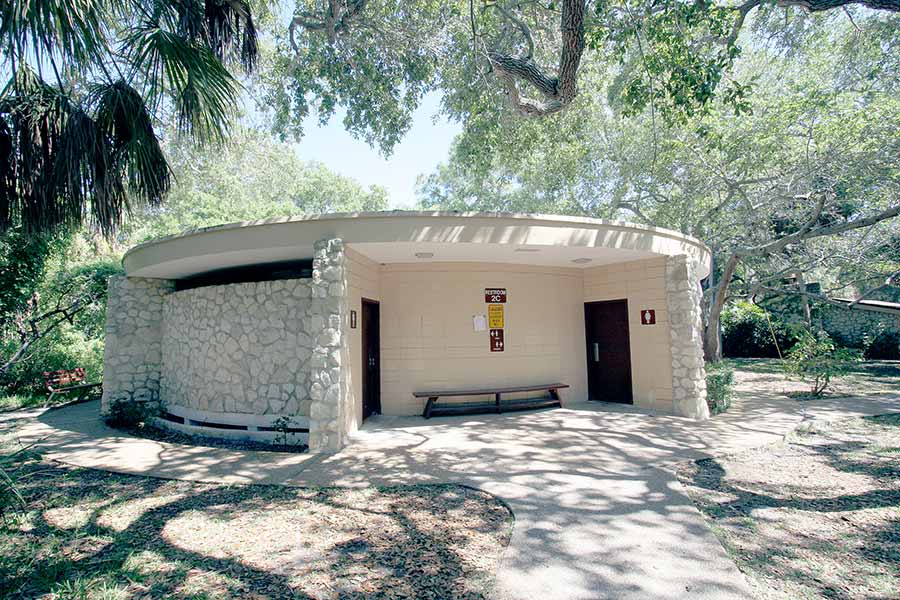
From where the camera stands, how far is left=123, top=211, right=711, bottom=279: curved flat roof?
19.8 feet

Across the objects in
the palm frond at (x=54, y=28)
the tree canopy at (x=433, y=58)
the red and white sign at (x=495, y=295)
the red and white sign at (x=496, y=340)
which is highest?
the tree canopy at (x=433, y=58)

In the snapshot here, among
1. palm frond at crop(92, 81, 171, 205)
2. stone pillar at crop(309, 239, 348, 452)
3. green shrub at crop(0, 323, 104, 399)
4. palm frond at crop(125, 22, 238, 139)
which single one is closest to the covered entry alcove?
stone pillar at crop(309, 239, 348, 452)

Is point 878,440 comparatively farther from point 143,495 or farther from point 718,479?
point 143,495

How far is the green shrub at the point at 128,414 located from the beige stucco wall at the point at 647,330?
8.79m

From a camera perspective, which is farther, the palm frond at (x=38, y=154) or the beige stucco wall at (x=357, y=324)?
the beige stucco wall at (x=357, y=324)

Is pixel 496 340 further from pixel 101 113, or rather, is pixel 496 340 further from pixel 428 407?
pixel 101 113

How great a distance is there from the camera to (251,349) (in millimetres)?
6938

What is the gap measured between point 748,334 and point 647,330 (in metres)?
14.4

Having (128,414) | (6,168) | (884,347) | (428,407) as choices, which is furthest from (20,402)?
(884,347)

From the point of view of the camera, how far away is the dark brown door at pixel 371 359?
24.6 ft

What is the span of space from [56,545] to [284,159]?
90.3 ft

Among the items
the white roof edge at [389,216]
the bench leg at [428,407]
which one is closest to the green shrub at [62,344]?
the white roof edge at [389,216]

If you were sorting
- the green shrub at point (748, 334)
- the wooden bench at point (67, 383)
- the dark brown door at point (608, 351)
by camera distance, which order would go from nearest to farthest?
1. the dark brown door at point (608, 351)
2. the wooden bench at point (67, 383)
3. the green shrub at point (748, 334)

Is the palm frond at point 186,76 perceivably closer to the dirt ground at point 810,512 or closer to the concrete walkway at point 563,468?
the concrete walkway at point 563,468
